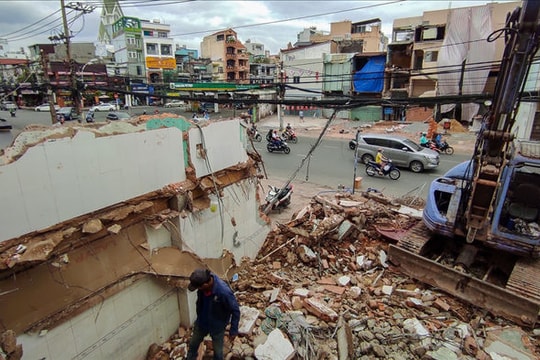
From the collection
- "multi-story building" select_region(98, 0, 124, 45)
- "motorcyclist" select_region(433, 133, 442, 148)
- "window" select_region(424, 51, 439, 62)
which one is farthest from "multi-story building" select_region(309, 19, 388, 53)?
"multi-story building" select_region(98, 0, 124, 45)

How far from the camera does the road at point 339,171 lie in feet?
47.3

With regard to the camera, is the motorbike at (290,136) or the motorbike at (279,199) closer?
the motorbike at (279,199)

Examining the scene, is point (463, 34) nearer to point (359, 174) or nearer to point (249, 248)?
point (359, 174)

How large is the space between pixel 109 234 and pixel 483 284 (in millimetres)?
6511

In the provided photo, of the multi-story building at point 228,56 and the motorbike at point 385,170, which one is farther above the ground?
the multi-story building at point 228,56

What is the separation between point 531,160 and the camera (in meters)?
6.22

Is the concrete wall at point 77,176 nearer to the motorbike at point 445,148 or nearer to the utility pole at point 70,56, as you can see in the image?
the utility pole at point 70,56

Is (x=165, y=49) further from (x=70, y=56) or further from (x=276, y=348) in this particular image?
(x=276, y=348)

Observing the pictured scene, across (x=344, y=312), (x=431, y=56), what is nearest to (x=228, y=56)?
(x=431, y=56)

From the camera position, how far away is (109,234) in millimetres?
4598

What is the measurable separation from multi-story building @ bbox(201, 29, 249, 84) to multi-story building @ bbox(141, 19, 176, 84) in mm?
7476

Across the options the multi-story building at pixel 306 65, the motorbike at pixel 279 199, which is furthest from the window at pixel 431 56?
the motorbike at pixel 279 199

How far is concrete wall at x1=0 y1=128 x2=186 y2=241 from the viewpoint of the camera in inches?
140

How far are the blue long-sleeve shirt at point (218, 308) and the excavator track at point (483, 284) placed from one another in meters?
4.36
